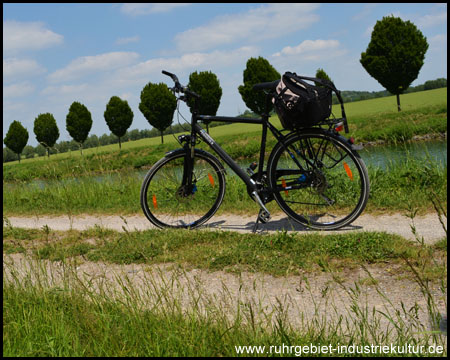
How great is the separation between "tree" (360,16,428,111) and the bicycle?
3646cm

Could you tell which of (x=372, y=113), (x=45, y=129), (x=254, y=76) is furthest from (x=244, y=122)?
(x=45, y=129)

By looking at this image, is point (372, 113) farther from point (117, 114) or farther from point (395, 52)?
point (117, 114)

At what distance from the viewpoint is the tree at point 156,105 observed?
50625mm

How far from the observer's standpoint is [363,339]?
2.43 metres

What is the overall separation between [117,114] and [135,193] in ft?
160

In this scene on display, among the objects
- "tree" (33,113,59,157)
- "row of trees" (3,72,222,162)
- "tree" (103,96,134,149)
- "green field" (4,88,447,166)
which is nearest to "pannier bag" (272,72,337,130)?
"green field" (4,88,447,166)

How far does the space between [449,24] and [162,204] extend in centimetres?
436

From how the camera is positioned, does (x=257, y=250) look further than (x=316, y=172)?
No

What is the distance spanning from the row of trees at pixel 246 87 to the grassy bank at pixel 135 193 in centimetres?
1960

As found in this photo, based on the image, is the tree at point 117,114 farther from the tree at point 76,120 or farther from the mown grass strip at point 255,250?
the mown grass strip at point 255,250

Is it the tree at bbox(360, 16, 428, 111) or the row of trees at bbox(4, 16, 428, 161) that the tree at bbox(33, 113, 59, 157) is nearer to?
the row of trees at bbox(4, 16, 428, 161)

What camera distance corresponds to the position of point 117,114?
184 ft

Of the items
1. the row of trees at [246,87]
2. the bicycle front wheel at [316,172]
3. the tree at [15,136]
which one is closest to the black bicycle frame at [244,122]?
the bicycle front wheel at [316,172]

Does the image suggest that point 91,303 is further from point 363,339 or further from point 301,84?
point 301,84
